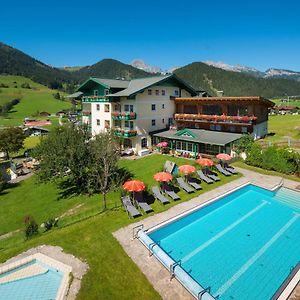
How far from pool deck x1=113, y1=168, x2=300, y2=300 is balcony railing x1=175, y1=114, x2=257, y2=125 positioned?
973 cm

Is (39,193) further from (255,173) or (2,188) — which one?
(255,173)

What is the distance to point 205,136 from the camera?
115 ft

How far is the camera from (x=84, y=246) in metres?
14.8

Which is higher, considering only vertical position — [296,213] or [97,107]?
[97,107]

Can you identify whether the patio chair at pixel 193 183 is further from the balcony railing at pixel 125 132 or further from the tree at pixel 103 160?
the balcony railing at pixel 125 132

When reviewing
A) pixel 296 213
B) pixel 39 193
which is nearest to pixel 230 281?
pixel 296 213

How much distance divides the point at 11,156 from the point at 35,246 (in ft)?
149

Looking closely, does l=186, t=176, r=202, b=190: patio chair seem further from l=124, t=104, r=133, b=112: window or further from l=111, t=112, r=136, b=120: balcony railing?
l=124, t=104, r=133, b=112: window

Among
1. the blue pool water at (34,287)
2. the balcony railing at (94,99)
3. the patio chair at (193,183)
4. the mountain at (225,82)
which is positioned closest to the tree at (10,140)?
the balcony railing at (94,99)

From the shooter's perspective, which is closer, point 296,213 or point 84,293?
point 84,293

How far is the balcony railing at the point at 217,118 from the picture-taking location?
1320 inches

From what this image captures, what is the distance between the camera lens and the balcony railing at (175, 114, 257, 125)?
110ft

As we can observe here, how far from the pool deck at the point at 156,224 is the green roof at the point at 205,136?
7.25 metres

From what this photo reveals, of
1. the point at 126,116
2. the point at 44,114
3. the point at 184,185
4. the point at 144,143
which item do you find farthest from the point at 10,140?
the point at 44,114
